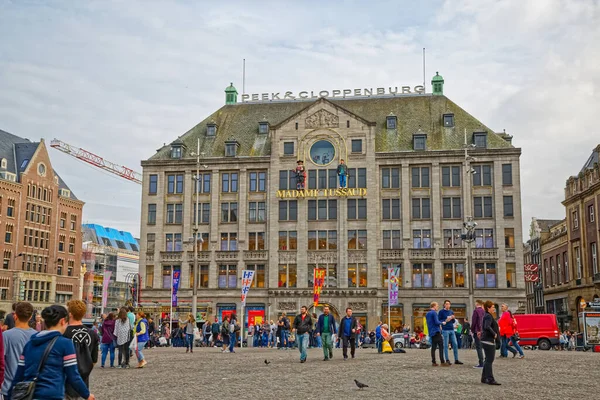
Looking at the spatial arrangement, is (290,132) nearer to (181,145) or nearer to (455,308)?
(181,145)

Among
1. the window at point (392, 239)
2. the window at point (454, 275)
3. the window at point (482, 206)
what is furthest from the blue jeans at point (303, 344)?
the window at point (482, 206)

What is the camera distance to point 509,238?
6159 centimetres

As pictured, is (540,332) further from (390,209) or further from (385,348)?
(390,209)

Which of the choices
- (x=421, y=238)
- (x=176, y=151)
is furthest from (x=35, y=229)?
(x=421, y=238)

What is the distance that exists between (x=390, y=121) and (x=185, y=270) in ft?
79.0

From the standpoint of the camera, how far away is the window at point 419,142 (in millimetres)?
64500

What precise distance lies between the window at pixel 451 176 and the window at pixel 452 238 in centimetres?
417

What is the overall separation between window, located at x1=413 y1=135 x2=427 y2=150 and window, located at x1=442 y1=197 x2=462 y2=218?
17.3ft

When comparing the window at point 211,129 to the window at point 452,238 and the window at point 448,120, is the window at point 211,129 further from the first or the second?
the window at point 452,238

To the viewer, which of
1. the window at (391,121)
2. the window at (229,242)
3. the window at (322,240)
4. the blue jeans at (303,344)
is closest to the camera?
the blue jeans at (303,344)

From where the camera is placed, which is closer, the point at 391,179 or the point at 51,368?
the point at 51,368

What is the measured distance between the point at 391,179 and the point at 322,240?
8443 mm

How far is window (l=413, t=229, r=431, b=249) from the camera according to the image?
6278cm

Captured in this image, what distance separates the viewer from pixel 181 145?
225 ft
